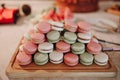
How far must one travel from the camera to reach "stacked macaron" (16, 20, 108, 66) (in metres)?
0.75

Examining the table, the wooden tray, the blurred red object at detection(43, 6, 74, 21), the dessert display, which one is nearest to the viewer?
the wooden tray

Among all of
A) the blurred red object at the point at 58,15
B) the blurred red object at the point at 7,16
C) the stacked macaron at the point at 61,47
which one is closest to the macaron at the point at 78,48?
the stacked macaron at the point at 61,47

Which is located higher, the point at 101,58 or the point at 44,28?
the point at 44,28

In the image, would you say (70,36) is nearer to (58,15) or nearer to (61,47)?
(61,47)

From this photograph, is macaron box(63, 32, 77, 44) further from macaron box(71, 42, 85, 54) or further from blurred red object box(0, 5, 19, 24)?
blurred red object box(0, 5, 19, 24)

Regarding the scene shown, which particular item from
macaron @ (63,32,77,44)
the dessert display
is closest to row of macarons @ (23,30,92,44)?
macaron @ (63,32,77,44)

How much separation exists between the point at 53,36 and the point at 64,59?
0.09 meters

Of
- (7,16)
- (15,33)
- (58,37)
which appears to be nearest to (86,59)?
(58,37)

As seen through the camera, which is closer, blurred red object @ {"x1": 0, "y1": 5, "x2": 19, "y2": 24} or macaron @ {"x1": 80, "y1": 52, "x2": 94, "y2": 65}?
macaron @ {"x1": 80, "y1": 52, "x2": 94, "y2": 65}

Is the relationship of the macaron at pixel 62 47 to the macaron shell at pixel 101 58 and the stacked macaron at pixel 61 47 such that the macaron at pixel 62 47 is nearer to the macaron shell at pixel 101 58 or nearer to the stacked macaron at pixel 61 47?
the stacked macaron at pixel 61 47

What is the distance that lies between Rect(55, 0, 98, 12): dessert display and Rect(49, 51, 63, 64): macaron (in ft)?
2.14

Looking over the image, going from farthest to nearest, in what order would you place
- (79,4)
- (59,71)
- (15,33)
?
(79,4) < (15,33) < (59,71)

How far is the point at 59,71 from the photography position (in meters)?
0.74

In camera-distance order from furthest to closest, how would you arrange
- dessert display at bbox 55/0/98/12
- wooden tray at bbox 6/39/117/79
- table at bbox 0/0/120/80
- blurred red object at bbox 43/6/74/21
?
dessert display at bbox 55/0/98/12, blurred red object at bbox 43/6/74/21, table at bbox 0/0/120/80, wooden tray at bbox 6/39/117/79
